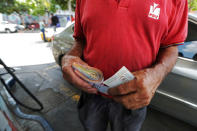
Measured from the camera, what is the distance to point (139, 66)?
75cm

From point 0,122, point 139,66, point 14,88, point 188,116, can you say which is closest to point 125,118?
point 139,66

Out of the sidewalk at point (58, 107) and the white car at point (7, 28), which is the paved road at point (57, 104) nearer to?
the sidewalk at point (58, 107)

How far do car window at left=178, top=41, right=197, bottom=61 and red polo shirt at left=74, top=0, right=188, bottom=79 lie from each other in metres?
1.03

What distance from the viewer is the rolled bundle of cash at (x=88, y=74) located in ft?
2.41

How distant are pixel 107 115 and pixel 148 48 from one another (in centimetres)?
66

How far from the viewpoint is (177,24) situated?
0.75 meters

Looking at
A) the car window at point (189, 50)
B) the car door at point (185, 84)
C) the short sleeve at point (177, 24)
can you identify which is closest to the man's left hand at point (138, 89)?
the short sleeve at point (177, 24)

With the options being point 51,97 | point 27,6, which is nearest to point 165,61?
point 51,97

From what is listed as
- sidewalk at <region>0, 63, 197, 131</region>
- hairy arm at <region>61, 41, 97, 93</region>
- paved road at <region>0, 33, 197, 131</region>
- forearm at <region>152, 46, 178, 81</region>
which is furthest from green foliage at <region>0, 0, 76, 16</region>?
forearm at <region>152, 46, 178, 81</region>

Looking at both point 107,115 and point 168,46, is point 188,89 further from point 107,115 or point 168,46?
point 107,115

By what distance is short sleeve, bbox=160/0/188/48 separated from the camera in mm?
703

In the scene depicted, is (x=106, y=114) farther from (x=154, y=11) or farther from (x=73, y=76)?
(x=154, y=11)

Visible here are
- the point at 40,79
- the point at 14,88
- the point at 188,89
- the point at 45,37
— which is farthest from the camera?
the point at 45,37

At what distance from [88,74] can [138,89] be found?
31 centimetres
